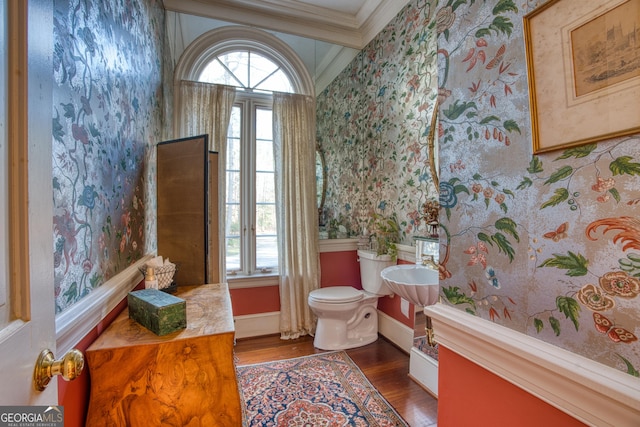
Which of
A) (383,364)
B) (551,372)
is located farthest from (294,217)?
(551,372)

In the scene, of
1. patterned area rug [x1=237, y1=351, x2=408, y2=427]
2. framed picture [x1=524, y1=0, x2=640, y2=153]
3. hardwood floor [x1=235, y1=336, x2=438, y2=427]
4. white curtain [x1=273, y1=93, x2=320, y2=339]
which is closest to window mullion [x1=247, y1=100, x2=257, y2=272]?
white curtain [x1=273, y1=93, x2=320, y2=339]

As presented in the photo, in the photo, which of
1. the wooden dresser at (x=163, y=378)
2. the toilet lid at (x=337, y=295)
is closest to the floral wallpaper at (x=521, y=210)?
the wooden dresser at (x=163, y=378)

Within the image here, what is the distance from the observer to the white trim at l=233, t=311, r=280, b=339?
2.65 meters

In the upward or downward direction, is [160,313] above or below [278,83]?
below

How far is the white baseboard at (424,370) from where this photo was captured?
1.82 metres

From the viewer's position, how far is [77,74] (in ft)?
2.56

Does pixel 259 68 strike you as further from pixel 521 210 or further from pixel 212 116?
pixel 521 210

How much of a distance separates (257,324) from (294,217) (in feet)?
3.55

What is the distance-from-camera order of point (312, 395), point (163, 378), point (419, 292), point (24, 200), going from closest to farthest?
point (24, 200) < point (163, 378) < point (419, 292) < point (312, 395)

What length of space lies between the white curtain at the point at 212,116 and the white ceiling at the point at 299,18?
0.49 m

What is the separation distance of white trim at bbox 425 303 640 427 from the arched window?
86.4 inches

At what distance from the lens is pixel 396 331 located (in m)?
2.46

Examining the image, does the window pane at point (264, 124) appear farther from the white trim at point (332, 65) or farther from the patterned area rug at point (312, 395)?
the patterned area rug at point (312, 395)

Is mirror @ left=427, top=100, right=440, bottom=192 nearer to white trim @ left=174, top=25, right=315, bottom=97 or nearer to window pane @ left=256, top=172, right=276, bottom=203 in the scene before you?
white trim @ left=174, top=25, right=315, bottom=97
